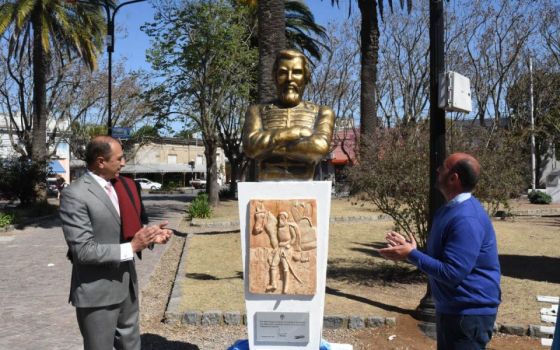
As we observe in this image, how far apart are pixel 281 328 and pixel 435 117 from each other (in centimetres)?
312

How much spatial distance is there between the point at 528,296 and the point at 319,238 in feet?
14.1

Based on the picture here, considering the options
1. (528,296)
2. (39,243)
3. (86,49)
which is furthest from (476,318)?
(86,49)

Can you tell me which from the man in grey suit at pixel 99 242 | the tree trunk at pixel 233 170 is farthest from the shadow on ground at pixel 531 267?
the tree trunk at pixel 233 170

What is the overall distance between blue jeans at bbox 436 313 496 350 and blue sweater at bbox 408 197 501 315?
33 mm

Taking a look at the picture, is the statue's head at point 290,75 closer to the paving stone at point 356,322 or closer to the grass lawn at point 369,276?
the paving stone at point 356,322

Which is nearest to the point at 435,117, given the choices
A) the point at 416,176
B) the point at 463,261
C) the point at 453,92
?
the point at 453,92

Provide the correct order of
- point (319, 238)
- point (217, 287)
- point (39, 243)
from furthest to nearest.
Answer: point (39, 243), point (217, 287), point (319, 238)

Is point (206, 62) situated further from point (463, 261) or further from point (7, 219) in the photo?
point (463, 261)

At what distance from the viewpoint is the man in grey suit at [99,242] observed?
3.32 metres

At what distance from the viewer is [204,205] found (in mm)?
18453

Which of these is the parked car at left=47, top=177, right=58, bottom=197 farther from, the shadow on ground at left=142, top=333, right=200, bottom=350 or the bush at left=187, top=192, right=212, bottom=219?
the shadow on ground at left=142, top=333, right=200, bottom=350

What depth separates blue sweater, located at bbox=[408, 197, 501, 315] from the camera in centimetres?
293

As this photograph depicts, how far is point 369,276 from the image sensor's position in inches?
347

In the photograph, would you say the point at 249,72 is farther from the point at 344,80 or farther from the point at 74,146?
the point at 74,146
